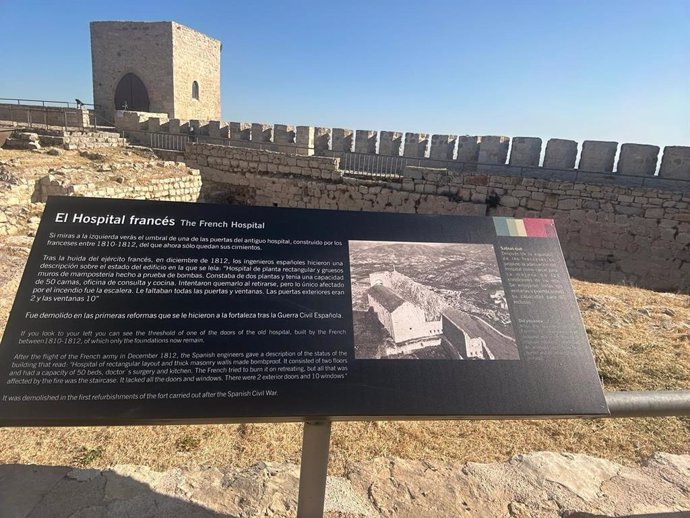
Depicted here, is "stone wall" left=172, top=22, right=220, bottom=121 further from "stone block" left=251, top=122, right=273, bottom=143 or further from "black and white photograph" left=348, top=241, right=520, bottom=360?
"black and white photograph" left=348, top=241, right=520, bottom=360

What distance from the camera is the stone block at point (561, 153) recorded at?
9828 mm

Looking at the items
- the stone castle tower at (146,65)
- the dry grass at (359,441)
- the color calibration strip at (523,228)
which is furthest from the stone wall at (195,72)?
the color calibration strip at (523,228)

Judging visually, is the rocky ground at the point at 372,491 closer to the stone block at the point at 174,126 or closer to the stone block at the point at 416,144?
the stone block at the point at 416,144

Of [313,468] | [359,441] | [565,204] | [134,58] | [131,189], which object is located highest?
[134,58]

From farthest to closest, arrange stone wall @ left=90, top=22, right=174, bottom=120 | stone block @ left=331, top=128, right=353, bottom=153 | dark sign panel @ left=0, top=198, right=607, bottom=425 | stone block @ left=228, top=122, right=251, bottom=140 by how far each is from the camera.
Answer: stone wall @ left=90, top=22, right=174, bottom=120
stone block @ left=228, top=122, right=251, bottom=140
stone block @ left=331, top=128, right=353, bottom=153
dark sign panel @ left=0, top=198, right=607, bottom=425

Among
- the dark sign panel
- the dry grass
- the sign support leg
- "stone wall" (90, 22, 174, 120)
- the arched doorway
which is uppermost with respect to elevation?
"stone wall" (90, 22, 174, 120)

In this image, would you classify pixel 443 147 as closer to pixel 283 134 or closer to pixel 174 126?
pixel 283 134

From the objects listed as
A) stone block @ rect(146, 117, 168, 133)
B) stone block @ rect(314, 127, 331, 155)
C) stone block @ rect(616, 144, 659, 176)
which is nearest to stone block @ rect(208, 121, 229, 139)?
stone block @ rect(146, 117, 168, 133)

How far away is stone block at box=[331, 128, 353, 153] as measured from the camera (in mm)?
12633

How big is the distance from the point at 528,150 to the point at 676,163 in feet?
9.23

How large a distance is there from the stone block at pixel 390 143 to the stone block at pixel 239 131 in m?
4.58

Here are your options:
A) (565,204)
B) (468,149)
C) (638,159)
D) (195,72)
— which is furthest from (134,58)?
(638,159)

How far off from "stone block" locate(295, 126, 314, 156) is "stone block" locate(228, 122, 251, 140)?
199 centimetres

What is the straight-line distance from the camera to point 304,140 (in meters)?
13.0
